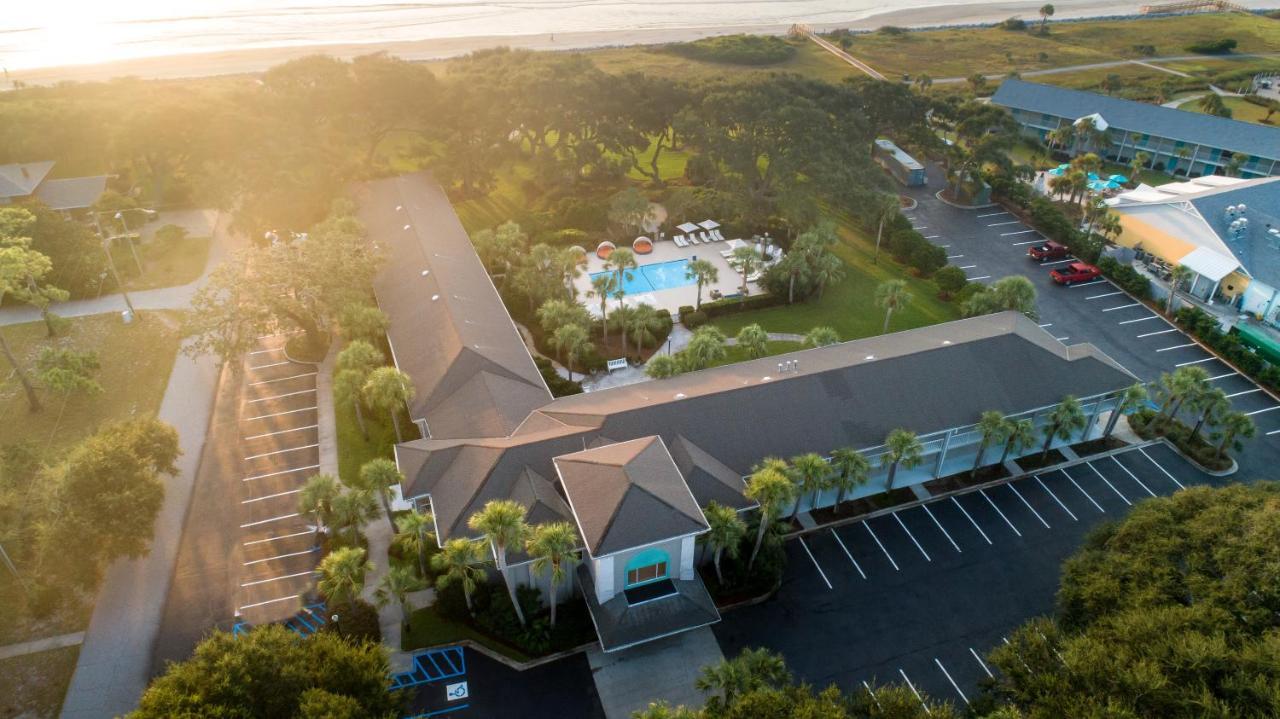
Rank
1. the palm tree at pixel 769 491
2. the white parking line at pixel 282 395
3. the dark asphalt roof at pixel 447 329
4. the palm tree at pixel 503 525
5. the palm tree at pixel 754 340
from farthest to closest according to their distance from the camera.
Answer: the white parking line at pixel 282 395
the palm tree at pixel 754 340
the dark asphalt roof at pixel 447 329
the palm tree at pixel 769 491
the palm tree at pixel 503 525

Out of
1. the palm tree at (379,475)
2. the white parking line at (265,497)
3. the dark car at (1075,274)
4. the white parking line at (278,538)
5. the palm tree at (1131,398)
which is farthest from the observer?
the dark car at (1075,274)

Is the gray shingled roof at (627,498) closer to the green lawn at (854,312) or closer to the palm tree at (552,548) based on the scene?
the palm tree at (552,548)

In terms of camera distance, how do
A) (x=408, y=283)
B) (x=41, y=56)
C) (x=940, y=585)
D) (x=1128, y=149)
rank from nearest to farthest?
(x=940, y=585) → (x=408, y=283) → (x=1128, y=149) → (x=41, y=56)

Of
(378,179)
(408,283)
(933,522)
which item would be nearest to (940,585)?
(933,522)

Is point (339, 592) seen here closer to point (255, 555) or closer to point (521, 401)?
point (255, 555)

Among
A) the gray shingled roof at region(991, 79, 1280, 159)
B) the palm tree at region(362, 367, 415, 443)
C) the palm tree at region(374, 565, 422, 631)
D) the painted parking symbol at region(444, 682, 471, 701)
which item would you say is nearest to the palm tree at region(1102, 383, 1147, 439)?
the painted parking symbol at region(444, 682, 471, 701)

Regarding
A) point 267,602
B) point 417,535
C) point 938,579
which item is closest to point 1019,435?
point 938,579

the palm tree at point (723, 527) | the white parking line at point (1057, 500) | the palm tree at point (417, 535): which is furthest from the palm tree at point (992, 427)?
the palm tree at point (417, 535)

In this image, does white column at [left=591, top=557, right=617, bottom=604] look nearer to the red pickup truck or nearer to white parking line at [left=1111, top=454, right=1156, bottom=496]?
white parking line at [left=1111, top=454, right=1156, bottom=496]
